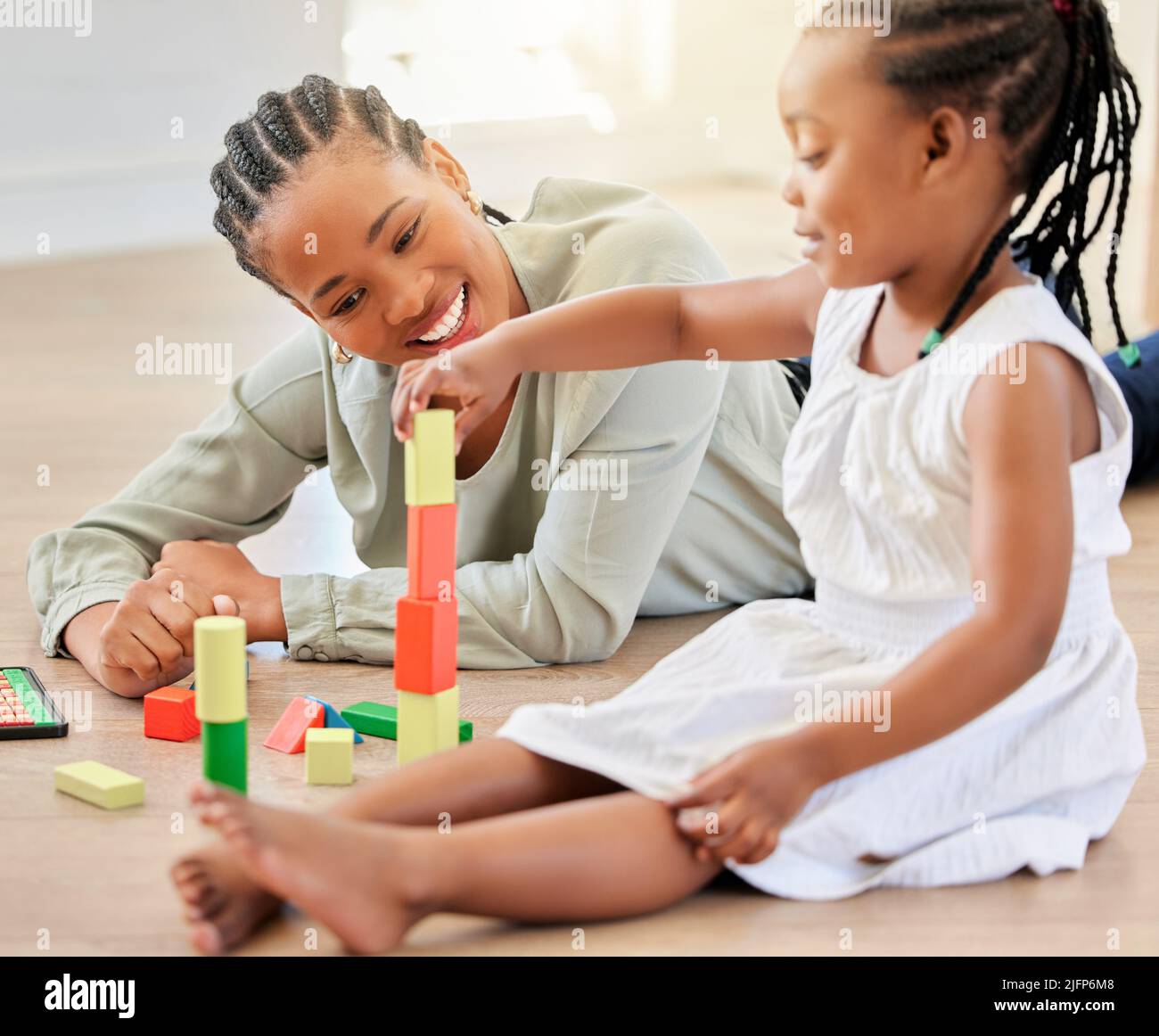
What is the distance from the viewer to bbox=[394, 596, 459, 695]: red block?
1076 mm

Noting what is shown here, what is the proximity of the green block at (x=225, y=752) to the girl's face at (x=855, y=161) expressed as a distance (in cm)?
48

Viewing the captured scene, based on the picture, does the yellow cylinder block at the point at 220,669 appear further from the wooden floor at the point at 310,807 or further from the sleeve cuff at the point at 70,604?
the sleeve cuff at the point at 70,604

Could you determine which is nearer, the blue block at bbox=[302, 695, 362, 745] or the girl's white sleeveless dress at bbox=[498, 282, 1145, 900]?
the girl's white sleeveless dress at bbox=[498, 282, 1145, 900]

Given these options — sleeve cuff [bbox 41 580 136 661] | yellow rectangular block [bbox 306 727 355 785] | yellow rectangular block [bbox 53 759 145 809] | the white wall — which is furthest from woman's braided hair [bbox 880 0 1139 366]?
the white wall

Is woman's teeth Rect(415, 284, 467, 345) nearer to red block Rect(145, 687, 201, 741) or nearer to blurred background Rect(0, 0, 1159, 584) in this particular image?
red block Rect(145, 687, 201, 741)

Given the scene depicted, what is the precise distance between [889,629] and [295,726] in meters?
0.50

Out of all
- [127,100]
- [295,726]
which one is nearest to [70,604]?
[295,726]

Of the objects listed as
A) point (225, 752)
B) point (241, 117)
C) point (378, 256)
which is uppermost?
point (241, 117)

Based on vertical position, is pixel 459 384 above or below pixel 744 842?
above

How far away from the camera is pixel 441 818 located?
38.2 inches

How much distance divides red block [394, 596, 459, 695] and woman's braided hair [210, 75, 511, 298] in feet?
1.45

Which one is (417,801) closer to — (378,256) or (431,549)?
(431,549)

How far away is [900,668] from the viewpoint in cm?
104
